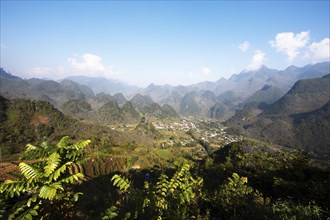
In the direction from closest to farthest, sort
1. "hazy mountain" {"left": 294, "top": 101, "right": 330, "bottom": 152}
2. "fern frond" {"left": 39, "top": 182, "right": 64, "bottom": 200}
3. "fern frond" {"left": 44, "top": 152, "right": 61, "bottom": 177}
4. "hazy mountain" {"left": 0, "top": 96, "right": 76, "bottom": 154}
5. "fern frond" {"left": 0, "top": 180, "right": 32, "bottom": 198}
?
"fern frond" {"left": 39, "top": 182, "right": 64, "bottom": 200} → "fern frond" {"left": 0, "top": 180, "right": 32, "bottom": 198} → "fern frond" {"left": 44, "top": 152, "right": 61, "bottom": 177} → "hazy mountain" {"left": 0, "top": 96, "right": 76, "bottom": 154} → "hazy mountain" {"left": 294, "top": 101, "right": 330, "bottom": 152}

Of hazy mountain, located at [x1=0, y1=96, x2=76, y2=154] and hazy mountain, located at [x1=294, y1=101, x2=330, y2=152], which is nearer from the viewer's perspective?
hazy mountain, located at [x1=0, y1=96, x2=76, y2=154]

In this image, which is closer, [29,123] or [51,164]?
[51,164]

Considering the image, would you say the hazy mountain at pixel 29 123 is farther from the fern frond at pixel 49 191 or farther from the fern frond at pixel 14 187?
the fern frond at pixel 49 191

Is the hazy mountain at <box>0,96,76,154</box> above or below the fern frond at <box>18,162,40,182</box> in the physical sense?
below

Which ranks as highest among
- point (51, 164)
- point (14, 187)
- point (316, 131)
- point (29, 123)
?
point (51, 164)

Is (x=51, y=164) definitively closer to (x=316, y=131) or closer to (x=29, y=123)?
(x=29, y=123)

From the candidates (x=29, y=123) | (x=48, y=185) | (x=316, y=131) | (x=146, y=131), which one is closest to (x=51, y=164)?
(x=48, y=185)

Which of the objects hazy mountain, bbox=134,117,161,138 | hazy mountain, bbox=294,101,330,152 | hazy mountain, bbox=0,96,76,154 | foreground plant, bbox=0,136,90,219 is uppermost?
foreground plant, bbox=0,136,90,219

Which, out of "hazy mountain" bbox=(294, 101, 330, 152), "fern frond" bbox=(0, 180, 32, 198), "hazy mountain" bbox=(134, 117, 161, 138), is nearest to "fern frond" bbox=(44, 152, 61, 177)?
"fern frond" bbox=(0, 180, 32, 198)

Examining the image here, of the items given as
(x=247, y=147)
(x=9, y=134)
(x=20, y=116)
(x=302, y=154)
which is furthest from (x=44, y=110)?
(x=302, y=154)

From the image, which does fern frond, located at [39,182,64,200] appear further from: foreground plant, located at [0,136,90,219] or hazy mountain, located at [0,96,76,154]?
hazy mountain, located at [0,96,76,154]
